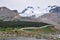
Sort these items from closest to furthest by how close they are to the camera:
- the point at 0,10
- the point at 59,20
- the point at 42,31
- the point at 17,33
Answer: the point at 17,33, the point at 42,31, the point at 59,20, the point at 0,10

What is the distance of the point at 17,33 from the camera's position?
5197 centimetres

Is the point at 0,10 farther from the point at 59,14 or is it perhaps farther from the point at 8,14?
the point at 59,14

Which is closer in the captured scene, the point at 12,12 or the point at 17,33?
the point at 17,33

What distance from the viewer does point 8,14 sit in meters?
106

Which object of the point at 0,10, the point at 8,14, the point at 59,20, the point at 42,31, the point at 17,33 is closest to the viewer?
the point at 17,33

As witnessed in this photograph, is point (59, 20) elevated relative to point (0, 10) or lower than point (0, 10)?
lower

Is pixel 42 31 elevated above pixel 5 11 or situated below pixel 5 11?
below

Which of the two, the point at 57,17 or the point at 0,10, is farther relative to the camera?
the point at 0,10

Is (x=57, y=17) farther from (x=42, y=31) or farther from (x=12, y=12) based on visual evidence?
(x=42, y=31)

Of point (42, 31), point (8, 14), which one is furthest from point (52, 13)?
point (42, 31)

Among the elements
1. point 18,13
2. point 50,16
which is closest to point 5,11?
point 18,13

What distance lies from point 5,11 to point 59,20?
27248mm

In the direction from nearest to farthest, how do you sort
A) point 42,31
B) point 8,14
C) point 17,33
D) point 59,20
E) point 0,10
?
point 17,33
point 42,31
point 59,20
point 8,14
point 0,10

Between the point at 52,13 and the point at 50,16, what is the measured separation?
3.78 meters
